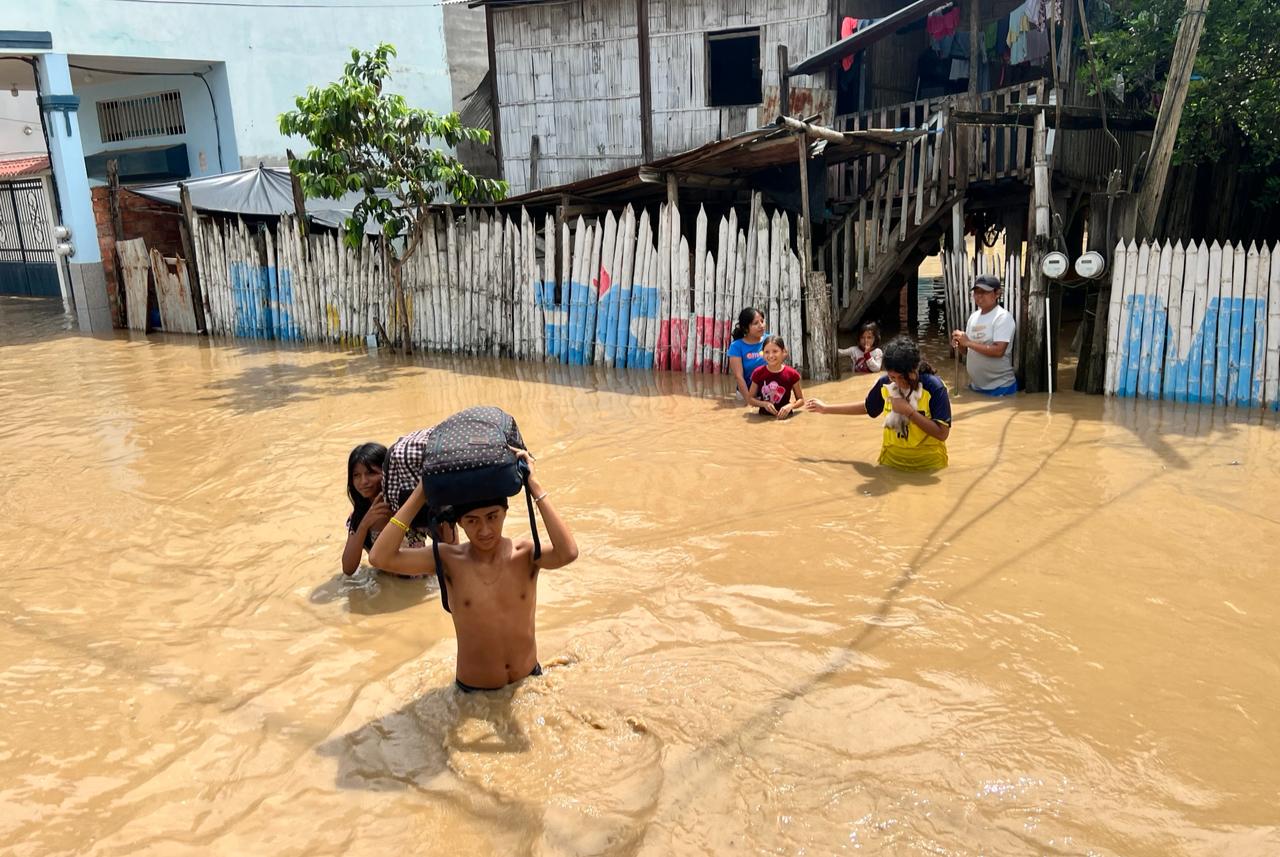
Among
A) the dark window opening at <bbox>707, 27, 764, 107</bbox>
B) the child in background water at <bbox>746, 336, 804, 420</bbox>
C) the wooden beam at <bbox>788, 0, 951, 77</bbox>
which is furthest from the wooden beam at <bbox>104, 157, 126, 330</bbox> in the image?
the child in background water at <bbox>746, 336, 804, 420</bbox>

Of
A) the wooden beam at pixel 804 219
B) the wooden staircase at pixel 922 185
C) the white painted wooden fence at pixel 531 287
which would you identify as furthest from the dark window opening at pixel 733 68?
the wooden beam at pixel 804 219

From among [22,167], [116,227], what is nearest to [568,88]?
[116,227]

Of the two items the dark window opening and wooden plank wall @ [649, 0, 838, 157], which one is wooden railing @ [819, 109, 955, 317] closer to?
wooden plank wall @ [649, 0, 838, 157]

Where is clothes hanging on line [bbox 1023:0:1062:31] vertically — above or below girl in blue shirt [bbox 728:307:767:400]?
above

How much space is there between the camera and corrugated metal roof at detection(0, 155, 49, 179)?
19.5 m

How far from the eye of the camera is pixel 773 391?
8102 mm

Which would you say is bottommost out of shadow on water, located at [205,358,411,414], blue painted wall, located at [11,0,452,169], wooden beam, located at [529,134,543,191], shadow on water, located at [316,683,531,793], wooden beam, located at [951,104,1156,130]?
shadow on water, located at [316,683,531,793]

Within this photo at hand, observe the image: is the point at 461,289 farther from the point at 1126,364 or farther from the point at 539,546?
the point at 539,546

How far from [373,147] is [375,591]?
8.39 metres

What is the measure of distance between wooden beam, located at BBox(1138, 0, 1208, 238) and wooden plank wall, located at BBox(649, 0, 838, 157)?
6152 millimetres

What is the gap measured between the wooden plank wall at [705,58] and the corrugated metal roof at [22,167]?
13.6 metres

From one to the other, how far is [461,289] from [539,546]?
30.2ft

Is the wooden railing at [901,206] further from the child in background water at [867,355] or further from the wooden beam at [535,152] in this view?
the wooden beam at [535,152]

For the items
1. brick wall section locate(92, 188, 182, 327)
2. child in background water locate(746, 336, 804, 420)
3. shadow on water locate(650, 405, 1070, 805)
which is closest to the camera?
shadow on water locate(650, 405, 1070, 805)
